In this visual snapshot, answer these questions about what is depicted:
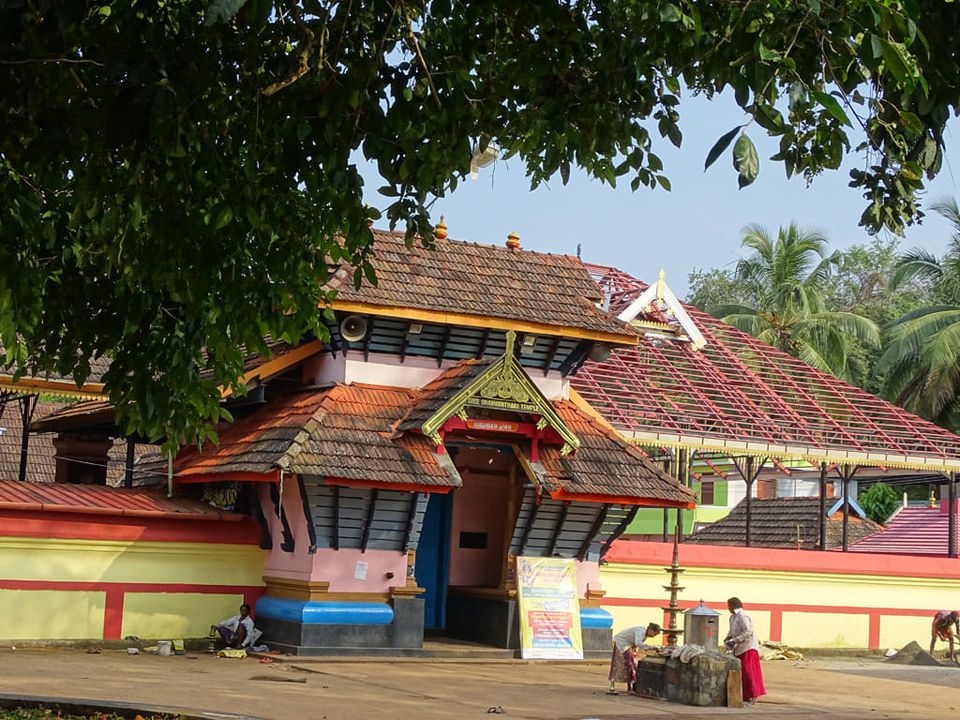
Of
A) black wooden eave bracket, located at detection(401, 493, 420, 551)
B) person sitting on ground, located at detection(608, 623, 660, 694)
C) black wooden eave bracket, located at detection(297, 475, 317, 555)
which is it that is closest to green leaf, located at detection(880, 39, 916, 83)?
person sitting on ground, located at detection(608, 623, 660, 694)

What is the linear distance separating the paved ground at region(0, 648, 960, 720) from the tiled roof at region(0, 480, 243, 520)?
1617 mm

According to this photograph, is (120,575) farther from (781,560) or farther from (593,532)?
(781,560)

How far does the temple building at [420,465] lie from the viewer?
16281 millimetres

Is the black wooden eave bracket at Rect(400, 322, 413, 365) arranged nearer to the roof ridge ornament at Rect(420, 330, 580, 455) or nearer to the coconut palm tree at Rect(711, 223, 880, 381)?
the roof ridge ornament at Rect(420, 330, 580, 455)

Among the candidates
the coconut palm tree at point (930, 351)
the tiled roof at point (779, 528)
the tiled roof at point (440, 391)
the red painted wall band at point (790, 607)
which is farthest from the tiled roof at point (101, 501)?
the coconut palm tree at point (930, 351)

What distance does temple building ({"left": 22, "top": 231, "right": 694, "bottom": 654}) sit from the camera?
1628 cm

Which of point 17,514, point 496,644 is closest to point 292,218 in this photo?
point 17,514

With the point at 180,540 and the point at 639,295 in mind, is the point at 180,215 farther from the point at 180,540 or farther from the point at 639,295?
the point at 639,295

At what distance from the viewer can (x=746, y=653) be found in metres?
14.5

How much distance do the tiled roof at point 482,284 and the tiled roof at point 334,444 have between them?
128cm

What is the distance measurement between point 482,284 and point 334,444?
136 inches

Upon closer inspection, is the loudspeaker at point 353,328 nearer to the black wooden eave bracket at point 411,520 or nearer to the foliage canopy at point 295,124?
the black wooden eave bracket at point 411,520

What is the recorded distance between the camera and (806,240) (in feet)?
136

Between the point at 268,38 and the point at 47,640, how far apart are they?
31.1 ft
